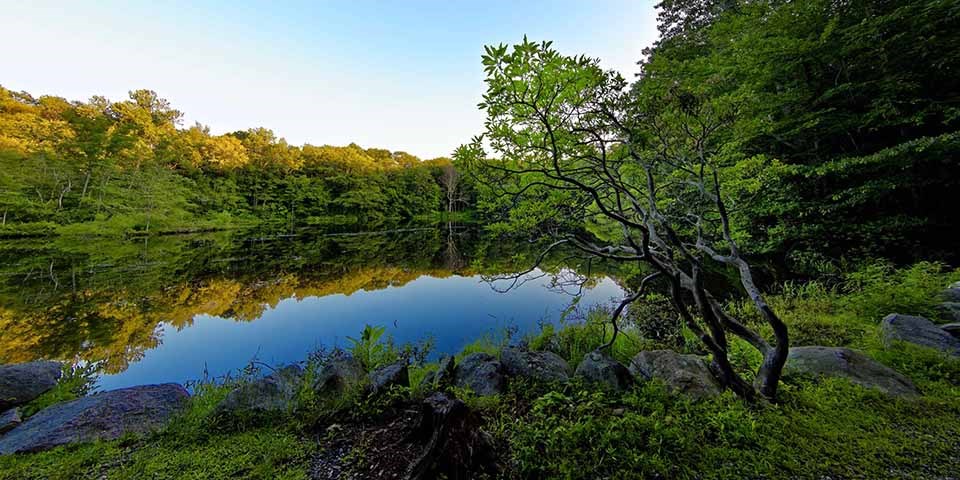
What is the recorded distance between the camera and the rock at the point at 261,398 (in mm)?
3168

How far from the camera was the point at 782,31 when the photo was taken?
313 inches

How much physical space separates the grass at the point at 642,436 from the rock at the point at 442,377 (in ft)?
0.96

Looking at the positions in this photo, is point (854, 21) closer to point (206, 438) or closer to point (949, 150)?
point (949, 150)

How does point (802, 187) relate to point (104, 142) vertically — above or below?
below

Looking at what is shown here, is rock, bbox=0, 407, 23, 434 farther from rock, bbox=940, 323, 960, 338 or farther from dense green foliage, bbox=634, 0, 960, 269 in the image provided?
rock, bbox=940, 323, 960, 338

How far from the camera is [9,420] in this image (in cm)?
336

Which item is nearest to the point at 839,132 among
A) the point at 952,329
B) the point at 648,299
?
the point at 952,329

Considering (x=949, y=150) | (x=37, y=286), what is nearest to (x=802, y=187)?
(x=949, y=150)

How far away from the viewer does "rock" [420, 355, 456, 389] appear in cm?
368

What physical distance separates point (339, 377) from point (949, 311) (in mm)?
8174

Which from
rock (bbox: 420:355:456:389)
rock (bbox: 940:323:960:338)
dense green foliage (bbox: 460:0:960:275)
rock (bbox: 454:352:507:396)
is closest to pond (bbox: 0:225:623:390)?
rock (bbox: 454:352:507:396)

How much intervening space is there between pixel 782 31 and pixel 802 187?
4.29m

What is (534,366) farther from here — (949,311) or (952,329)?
(949,311)

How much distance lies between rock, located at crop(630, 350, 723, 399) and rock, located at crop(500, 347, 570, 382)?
810mm
